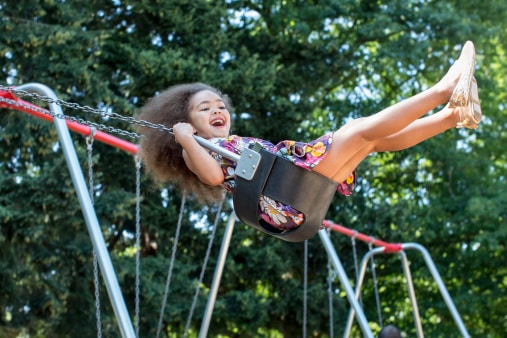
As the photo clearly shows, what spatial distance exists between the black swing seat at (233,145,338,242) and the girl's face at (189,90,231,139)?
49 centimetres

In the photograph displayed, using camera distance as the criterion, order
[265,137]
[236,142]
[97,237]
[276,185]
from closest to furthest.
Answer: [276,185]
[236,142]
[97,237]
[265,137]

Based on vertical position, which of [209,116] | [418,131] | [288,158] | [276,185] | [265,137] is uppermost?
[265,137]

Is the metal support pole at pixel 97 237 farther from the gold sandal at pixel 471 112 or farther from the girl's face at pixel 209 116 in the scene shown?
the gold sandal at pixel 471 112

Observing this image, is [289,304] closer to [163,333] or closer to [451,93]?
[163,333]

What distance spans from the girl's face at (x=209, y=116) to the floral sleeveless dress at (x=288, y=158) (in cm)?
19

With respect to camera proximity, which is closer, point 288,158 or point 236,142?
point 288,158

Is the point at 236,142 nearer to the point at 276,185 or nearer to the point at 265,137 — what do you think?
the point at 276,185

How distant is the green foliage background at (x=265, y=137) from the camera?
799 cm

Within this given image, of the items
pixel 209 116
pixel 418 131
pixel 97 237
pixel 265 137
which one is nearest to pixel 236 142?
pixel 209 116

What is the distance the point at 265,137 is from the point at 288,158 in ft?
22.2

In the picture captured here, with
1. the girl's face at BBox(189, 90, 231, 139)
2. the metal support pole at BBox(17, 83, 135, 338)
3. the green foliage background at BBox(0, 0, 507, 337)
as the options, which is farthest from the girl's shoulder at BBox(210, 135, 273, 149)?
the green foliage background at BBox(0, 0, 507, 337)

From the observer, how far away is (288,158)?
3.10m

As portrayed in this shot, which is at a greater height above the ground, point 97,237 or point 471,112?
point 97,237

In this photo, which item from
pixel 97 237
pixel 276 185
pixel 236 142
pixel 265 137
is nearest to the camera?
pixel 276 185
